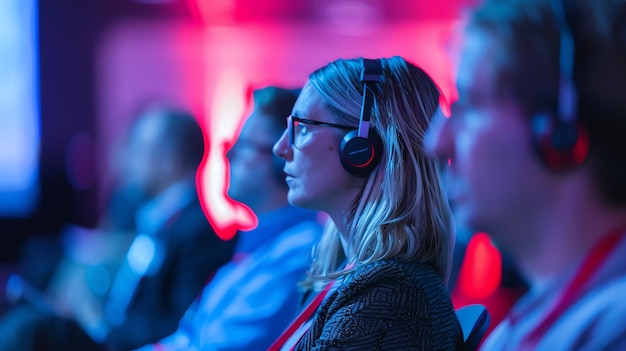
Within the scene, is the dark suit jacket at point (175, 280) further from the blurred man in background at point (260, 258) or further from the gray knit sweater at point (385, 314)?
the gray knit sweater at point (385, 314)

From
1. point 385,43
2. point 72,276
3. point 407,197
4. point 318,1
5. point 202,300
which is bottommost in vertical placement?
point 72,276

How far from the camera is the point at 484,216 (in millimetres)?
668

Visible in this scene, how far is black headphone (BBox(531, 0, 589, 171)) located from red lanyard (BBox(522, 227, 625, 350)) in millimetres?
104

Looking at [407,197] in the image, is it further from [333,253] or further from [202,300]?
[202,300]

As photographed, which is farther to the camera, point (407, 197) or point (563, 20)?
point (407, 197)

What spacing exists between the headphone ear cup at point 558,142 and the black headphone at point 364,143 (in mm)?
354

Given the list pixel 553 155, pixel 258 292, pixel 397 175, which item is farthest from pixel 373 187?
pixel 258 292

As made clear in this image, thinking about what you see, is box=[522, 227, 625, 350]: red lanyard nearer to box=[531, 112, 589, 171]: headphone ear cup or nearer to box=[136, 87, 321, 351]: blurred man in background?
box=[531, 112, 589, 171]: headphone ear cup

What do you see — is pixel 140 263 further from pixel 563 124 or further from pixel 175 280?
pixel 563 124

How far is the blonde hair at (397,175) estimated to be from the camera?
3.20 feet

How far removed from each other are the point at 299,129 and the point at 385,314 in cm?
38

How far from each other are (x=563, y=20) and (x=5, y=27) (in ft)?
9.06

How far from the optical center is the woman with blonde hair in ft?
2.99

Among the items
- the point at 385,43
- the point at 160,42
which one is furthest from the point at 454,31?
the point at 160,42
